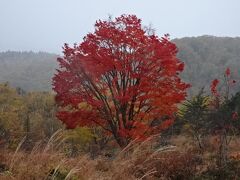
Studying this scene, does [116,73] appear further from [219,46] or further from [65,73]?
[219,46]

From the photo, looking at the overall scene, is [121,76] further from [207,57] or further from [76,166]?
[207,57]

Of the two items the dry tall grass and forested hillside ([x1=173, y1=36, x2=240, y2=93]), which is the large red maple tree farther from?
forested hillside ([x1=173, y1=36, x2=240, y2=93])

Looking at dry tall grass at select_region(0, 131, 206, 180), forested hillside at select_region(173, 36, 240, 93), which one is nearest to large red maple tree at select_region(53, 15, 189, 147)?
dry tall grass at select_region(0, 131, 206, 180)

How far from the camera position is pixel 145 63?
60.7 ft

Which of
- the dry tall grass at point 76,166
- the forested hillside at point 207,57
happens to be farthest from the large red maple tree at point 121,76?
the forested hillside at point 207,57

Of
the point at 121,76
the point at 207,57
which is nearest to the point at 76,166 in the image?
the point at 121,76

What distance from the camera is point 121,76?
1925 cm

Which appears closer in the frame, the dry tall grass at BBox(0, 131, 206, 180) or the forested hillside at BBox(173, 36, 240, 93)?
the dry tall grass at BBox(0, 131, 206, 180)

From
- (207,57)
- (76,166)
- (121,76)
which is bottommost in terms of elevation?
(76,166)

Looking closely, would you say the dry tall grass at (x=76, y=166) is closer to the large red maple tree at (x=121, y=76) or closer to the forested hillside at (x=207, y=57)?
the large red maple tree at (x=121, y=76)

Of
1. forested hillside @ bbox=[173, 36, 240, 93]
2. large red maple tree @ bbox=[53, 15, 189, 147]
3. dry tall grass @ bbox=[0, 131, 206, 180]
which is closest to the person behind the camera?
dry tall grass @ bbox=[0, 131, 206, 180]

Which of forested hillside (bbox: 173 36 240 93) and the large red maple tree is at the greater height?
forested hillside (bbox: 173 36 240 93)

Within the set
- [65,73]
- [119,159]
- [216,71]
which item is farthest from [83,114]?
[216,71]

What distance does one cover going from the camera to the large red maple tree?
18.2 metres
